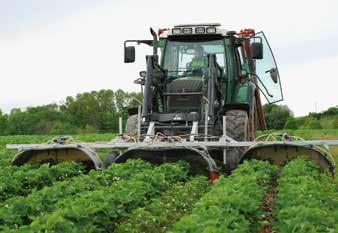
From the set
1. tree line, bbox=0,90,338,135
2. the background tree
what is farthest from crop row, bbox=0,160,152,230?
tree line, bbox=0,90,338,135

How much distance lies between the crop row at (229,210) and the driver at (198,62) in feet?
12.8

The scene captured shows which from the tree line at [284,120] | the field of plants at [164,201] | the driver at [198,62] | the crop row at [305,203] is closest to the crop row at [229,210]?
the field of plants at [164,201]

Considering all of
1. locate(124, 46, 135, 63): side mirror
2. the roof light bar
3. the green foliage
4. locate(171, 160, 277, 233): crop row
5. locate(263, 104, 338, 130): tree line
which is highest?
the roof light bar

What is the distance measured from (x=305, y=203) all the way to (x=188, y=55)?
6715 millimetres

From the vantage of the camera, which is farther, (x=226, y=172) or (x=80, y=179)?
(x=226, y=172)

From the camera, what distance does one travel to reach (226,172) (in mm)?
10992

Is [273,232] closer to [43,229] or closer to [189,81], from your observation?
[43,229]

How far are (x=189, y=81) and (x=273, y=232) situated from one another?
5817mm

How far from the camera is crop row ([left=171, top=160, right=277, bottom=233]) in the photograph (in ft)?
17.8

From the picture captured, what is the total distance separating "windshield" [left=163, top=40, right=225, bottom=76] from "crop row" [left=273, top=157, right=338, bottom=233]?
333cm

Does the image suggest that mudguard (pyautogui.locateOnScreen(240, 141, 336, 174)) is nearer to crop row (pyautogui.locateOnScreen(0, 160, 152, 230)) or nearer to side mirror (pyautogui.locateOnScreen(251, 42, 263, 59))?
side mirror (pyautogui.locateOnScreen(251, 42, 263, 59))

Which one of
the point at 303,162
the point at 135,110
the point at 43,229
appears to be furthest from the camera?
the point at 135,110

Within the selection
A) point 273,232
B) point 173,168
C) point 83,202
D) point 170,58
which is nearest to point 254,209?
point 273,232

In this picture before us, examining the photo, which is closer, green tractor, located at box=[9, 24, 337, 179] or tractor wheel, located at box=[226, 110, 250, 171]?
green tractor, located at box=[9, 24, 337, 179]
